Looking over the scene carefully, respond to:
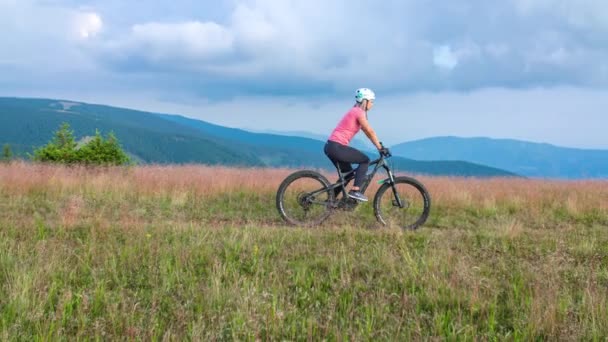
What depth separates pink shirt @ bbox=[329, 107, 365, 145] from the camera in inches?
321

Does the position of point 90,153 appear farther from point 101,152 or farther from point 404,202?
point 404,202

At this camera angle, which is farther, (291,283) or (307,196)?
(307,196)

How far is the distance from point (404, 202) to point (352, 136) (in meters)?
1.54

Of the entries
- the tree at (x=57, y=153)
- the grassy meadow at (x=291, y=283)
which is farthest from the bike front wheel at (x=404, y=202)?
the tree at (x=57, y=153)

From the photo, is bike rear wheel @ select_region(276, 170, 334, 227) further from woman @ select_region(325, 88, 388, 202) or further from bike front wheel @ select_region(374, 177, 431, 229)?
bike front wheel @ select_region(374, 177, 431, 229)

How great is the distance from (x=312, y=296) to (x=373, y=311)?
0.64 m

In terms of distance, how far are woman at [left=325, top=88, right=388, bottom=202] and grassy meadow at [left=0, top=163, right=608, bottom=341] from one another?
3.10 feet

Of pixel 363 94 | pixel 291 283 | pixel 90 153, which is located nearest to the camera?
pixel 291 283

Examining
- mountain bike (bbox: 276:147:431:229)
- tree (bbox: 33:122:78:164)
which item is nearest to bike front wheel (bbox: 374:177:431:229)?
mountain bike (bbox: 276:147:431:229)

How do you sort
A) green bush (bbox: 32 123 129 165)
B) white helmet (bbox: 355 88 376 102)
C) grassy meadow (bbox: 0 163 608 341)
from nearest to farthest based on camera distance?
grassy meadow (bbox: 0 163 608 341)
white helmet (bbox: 355 88 376 102)
green bush (bbox: 32 123 129 165)

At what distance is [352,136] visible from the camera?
834 centimetres

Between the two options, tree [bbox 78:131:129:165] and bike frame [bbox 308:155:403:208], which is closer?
bike frame [bbox 308:155:403:208]

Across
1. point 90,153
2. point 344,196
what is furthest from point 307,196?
point 90,153

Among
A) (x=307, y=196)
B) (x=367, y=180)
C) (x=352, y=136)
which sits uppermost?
(x=352, y=136)
